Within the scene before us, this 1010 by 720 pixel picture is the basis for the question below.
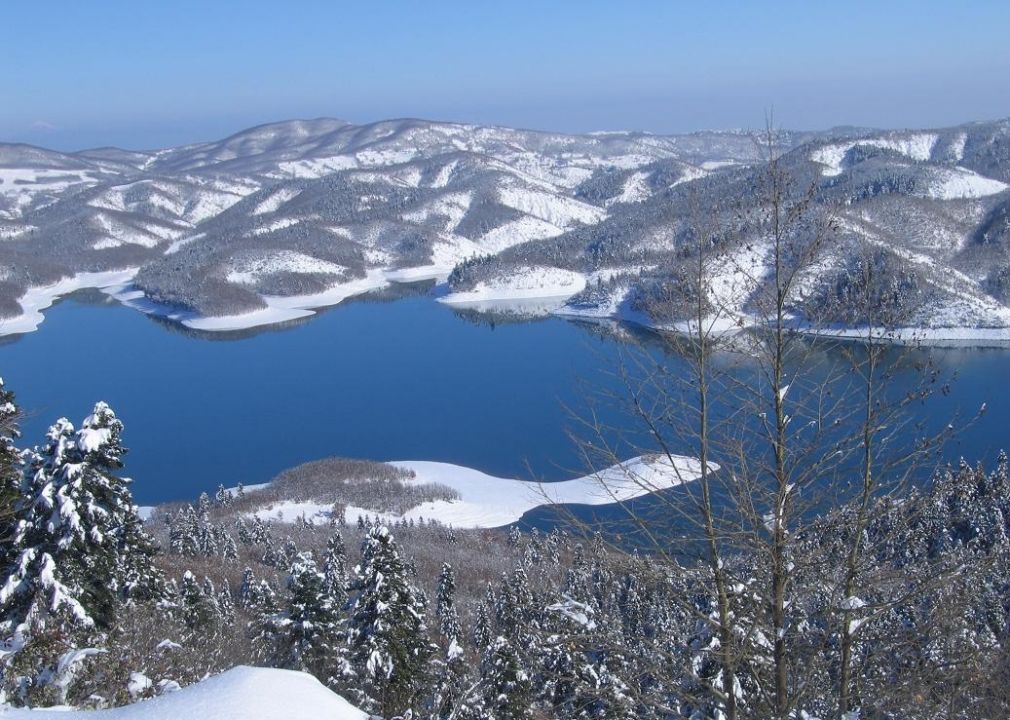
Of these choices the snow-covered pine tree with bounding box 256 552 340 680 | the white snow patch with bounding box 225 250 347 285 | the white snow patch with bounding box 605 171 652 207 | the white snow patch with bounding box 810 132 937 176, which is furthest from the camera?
the white snow patch with bounding box 605 171 652 207

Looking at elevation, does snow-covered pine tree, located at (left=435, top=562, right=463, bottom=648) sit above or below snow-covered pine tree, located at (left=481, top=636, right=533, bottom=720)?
below

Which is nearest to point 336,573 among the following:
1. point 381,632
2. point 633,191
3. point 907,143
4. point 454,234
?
point 381,632

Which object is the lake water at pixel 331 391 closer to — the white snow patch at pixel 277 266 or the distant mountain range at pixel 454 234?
the distant mountain range at pixel 454 234

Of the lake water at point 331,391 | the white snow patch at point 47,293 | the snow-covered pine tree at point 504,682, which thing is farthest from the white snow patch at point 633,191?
the snow-covered pine tree at point 504,682

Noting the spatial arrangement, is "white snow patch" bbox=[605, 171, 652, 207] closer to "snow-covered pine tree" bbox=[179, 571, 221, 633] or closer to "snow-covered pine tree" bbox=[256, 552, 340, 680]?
"snow-covered pine tree" bbox=[179, 571, 221, 633]

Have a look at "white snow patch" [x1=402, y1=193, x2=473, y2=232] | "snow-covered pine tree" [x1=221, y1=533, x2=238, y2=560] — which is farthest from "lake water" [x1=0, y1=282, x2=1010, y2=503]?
"white snow patch" [x1=402, y1=193, x2=473, y2=232]

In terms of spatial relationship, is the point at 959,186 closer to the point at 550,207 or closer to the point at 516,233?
the point at 516,233
